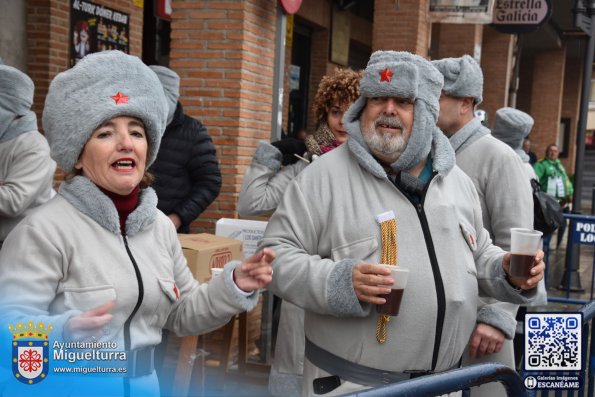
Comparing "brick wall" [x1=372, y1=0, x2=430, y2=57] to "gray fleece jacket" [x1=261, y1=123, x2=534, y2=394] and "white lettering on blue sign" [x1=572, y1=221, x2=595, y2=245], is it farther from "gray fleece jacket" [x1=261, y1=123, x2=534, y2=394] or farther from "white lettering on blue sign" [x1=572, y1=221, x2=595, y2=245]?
"gray fleece jacket" [x1=261, y1=123, x2=534, y2=394]

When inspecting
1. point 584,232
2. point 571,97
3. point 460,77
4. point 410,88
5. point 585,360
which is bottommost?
point 584,232

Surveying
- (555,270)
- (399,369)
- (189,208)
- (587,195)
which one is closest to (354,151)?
(399,369)

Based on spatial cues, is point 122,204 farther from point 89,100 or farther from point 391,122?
point 391,122

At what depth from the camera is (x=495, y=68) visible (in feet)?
62.5

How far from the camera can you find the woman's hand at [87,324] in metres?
1.99

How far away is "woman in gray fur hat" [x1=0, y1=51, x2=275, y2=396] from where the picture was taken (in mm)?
2131

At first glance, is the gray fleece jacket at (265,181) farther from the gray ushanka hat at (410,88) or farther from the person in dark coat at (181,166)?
the gray ushanka hat at (410,88)

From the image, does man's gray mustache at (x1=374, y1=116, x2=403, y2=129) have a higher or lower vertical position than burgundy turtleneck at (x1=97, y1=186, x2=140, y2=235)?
higher

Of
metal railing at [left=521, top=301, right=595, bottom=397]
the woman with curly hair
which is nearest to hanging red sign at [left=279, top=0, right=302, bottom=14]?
the woman with curly hair

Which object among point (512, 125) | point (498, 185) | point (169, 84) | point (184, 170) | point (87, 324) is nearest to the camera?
point (87, 324)

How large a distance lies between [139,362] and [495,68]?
17976 millimetres

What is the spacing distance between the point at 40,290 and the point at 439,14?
974 cm

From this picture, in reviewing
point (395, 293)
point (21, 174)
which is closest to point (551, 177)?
point (21, 174)

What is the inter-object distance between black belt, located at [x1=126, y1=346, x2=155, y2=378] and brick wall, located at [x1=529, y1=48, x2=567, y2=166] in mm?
27420
